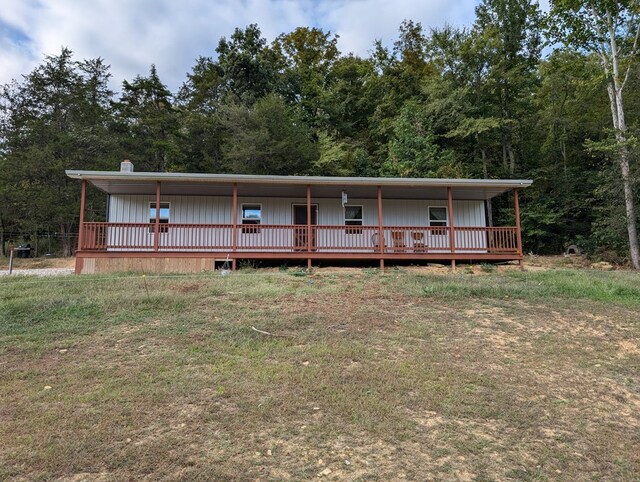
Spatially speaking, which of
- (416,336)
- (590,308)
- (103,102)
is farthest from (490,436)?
(103,102)

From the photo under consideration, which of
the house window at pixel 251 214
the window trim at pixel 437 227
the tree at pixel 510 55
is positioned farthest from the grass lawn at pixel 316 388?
the tree at pixel 510 55

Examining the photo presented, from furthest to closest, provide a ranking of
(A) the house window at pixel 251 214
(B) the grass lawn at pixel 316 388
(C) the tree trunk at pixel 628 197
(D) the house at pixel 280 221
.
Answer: (C) the tree trunk at pixel 628 197 < (A) the house window at pixel 251 214 < (D) the house at pixel 280 221 < (B) the grass lawn at pixel 316 388

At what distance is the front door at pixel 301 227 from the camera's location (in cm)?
1303

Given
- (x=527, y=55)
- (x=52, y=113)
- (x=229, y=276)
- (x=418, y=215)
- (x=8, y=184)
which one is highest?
(x=527, y=55)

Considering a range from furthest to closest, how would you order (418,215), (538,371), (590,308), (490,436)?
1. (418,215)
2. (590,308)
3. (538,371)
4. (490,436)

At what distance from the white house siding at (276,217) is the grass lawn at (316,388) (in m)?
5.75

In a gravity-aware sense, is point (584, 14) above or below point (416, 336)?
above

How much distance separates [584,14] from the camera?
1758 cm

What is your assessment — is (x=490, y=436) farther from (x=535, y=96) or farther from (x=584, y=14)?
(x=535, y=96)

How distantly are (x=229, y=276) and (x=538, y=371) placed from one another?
24.3ft

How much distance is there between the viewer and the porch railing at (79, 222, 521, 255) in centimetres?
1264

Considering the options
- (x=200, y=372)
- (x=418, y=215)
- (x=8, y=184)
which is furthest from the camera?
(x=8, y=184)

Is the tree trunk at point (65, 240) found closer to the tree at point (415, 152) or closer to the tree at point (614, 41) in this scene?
the tree at point (415, 152)

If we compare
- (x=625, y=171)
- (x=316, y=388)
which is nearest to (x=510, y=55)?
(x=625, y=171)
